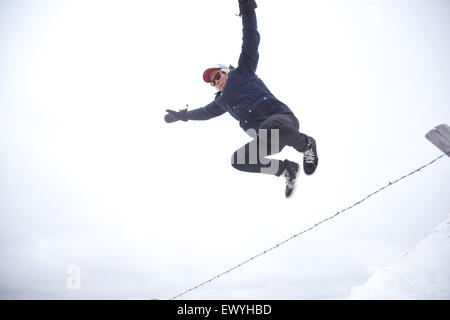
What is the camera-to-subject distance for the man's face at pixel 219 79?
381cm

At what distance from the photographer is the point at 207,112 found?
4.45 m

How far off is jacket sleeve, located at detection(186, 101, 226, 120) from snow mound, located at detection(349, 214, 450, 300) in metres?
2.97

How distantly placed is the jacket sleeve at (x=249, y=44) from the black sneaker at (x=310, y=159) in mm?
1111

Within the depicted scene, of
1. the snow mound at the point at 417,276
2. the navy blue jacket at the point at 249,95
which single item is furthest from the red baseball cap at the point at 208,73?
the snow mound at the point at 417,276

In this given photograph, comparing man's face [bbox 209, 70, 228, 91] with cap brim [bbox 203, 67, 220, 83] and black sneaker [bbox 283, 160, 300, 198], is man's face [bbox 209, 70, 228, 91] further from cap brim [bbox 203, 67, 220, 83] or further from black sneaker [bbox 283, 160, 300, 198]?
black sneaker [bbox 283, 160, 300, 198]

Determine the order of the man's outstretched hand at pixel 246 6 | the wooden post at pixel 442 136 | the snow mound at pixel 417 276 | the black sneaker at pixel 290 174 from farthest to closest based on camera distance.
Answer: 1. the black sneaker at pixel 290 174
2. the man's outstretched hand at pixel 246 6
3. the wooden post at pixel 442 136
4. the snow mound at pixel 417 276

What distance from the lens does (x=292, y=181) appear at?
3.64m

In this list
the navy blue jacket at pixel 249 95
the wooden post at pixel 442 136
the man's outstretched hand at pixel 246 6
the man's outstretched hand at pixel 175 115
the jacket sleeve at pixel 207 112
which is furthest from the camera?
the man's outstretched hand at pixel 175 115

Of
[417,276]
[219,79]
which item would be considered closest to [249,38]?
[219,79]

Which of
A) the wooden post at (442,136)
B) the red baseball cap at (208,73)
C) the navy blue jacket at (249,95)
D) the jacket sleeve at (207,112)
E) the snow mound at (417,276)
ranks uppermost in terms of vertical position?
the red baseball cap at (208,73)

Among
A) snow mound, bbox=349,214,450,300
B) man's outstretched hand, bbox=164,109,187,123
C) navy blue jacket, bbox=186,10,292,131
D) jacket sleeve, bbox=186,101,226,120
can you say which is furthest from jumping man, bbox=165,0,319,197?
snow mound, bbox=349,214,450,300

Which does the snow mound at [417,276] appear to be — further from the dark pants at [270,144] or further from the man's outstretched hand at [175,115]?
the man's outstretched hand at [175,115]
